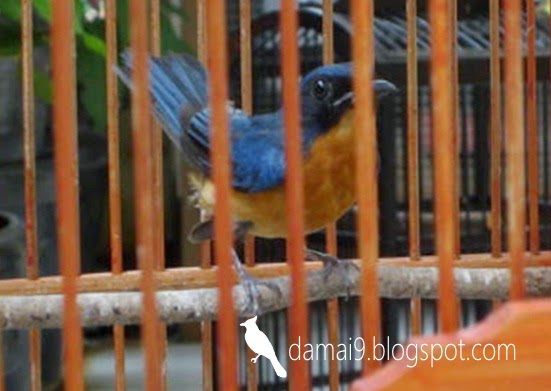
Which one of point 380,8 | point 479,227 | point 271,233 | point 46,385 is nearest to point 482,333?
point 271,233

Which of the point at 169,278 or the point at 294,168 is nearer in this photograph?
the point at 294,168

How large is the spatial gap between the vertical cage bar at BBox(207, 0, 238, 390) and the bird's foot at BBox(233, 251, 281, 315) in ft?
1.58

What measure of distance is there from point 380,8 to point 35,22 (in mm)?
698

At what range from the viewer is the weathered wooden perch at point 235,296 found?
3.67 ft

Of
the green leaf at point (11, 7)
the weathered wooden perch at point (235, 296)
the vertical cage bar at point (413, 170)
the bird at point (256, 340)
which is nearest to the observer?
the weathered wooden perch at point (235, 296)

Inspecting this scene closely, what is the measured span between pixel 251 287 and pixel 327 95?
25 cm

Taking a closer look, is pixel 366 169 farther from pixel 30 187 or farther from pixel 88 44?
pixel 88 44

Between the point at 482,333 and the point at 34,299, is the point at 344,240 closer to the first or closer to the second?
the point at 34,299

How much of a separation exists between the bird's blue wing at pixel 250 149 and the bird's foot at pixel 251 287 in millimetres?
105

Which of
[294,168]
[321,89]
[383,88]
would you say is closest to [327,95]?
[321,89]

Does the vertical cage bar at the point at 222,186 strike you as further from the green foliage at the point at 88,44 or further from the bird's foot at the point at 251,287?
the green foliage at the point at 88,44

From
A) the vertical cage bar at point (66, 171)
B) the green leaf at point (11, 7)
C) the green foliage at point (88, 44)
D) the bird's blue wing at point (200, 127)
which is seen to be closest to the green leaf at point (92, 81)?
the green foliage at point (88, 44)

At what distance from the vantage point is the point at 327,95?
138 centimetres

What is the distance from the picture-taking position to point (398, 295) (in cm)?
124
